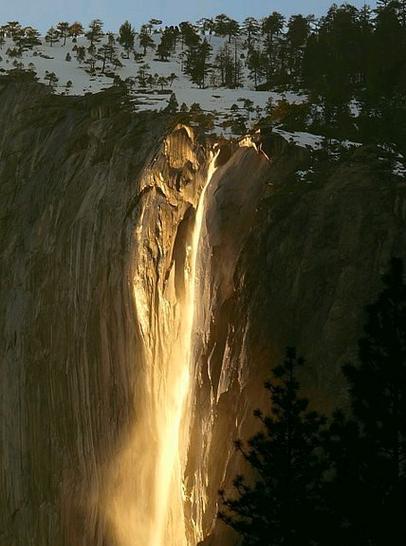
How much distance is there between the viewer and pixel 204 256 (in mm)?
22484

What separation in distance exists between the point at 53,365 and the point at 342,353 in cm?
1547

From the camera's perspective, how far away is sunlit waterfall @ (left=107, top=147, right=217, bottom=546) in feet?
74.9

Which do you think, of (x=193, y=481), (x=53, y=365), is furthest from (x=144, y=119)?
(x=193, y=481)

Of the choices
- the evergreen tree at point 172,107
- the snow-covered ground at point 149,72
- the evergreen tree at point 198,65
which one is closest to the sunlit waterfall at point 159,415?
the snow-covered ground at point 149,72

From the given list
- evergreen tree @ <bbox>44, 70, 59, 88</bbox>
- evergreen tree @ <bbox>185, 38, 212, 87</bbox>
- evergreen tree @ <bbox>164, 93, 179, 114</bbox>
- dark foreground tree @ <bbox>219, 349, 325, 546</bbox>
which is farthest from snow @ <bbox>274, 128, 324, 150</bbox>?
evergreen tree @ <bbox>185, 38, 212, 87</bbox>

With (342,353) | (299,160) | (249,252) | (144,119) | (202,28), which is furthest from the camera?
(202,28)

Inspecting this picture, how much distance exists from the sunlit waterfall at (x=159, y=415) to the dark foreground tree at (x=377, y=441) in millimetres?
10247

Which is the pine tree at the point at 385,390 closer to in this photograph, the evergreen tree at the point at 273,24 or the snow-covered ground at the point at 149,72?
the snow-covered ground at the point at 149,72

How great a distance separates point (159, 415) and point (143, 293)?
3.65 metres

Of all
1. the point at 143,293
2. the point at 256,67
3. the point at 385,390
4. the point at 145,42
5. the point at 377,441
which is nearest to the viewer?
the point at 377,441

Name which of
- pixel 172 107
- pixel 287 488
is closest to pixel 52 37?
pixel 172 107

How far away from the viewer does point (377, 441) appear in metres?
11.4

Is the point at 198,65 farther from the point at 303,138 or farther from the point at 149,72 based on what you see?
the point at 303,138

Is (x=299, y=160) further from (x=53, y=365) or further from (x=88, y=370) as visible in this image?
(x=53, y=365)
